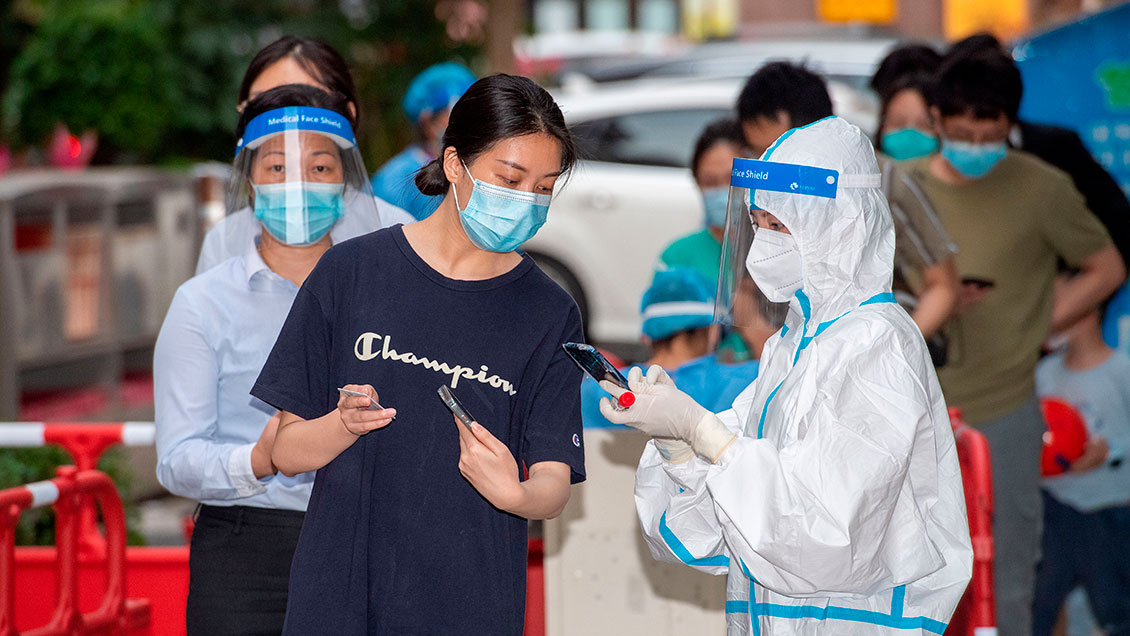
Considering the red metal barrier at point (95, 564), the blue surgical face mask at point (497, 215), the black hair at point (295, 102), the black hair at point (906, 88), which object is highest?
the black hair at point (906, 88)

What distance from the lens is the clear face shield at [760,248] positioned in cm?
270

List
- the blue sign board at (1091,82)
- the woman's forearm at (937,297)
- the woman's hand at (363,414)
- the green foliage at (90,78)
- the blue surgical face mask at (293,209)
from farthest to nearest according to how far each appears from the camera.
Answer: the green foliage at (90,78)
the blue sign board at (1091,82)
the woman's forearm at (937,297)
the blue surgical face mask at (293,209)
the woman's hand at (363,414)

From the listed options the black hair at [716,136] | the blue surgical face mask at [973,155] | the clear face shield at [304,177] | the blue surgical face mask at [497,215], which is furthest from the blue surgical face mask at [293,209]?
the blue surgical face mask at [973,155]

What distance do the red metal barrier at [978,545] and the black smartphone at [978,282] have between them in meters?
0.66

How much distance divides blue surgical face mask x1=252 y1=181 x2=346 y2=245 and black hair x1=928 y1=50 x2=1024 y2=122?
224 cm

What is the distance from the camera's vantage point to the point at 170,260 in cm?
927

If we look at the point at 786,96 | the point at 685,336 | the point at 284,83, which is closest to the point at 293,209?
the point at 284,83

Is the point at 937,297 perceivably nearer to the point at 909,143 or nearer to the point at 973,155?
the point at 973,155

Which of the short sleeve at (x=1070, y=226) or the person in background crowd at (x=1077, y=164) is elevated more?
the person in background crowd at (x=1077, y=164)

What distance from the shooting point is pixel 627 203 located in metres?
9.74

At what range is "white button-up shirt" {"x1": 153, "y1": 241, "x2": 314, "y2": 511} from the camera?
309 cm

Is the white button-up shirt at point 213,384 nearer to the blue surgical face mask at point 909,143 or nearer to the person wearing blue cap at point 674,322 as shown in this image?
the person wearing blue cap at point 674,322

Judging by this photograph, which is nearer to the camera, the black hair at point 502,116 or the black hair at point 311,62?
the black hair at point 502,116

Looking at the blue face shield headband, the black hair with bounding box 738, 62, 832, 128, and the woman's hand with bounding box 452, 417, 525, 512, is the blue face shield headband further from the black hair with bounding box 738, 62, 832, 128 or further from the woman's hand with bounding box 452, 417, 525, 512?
the black hair with bounding box 738, 62, 832, 128
